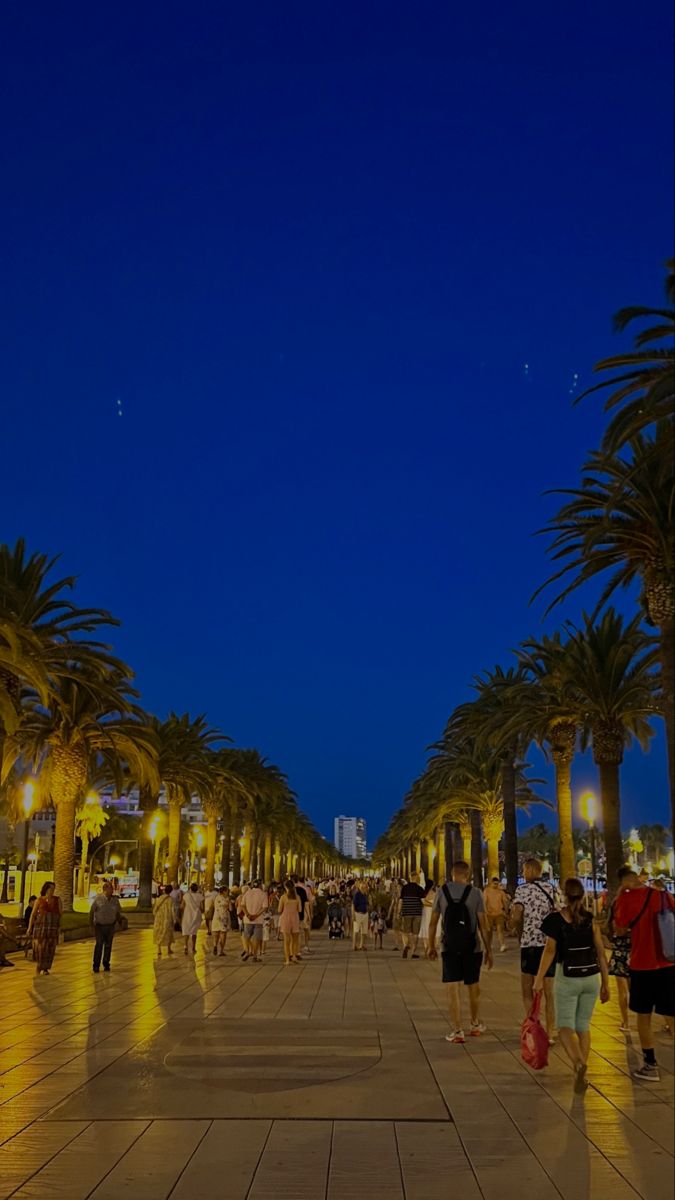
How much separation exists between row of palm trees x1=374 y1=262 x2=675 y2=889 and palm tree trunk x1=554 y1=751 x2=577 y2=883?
41 millimetres

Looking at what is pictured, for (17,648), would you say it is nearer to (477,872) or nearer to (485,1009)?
(485,1009)

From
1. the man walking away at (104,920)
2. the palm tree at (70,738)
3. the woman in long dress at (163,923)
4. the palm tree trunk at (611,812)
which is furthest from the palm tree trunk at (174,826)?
the man walking away at (104,920)

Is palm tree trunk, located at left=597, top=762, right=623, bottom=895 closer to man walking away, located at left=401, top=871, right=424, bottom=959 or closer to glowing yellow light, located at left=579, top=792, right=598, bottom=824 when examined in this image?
glowing yellow light, located at left=579, top=792, right=598, bottom=824

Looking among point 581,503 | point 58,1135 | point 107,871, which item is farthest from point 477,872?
point 107,871

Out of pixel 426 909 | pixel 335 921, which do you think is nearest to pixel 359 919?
pixel 426 909

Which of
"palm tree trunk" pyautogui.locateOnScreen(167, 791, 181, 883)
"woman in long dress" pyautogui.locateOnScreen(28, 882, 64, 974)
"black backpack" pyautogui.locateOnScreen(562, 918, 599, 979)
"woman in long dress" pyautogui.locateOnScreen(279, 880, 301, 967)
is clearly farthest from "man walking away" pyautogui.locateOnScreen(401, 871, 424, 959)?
"palm tree trunk" pyautogui.locateOnScreen(167, 791, 181, 883)

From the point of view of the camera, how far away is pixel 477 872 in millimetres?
54250

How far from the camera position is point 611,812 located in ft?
90.0

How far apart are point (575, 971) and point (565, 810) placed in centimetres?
2734

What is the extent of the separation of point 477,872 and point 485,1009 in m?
41.3

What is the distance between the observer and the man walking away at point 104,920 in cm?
2020

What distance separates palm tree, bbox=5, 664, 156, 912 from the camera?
31906 millimetres

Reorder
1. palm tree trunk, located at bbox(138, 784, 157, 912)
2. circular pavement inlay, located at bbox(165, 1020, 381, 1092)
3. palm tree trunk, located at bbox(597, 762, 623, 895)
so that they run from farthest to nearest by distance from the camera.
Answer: palm tree trunk, located at bbox(138, 784, 157, 912) < palm tree trunk, located at bbox(597, 762, 623, 895) < circular pavement inlay, located at bbox(165, 1020, 381, 1092)

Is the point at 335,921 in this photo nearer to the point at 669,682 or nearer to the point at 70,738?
the point at 70,738
